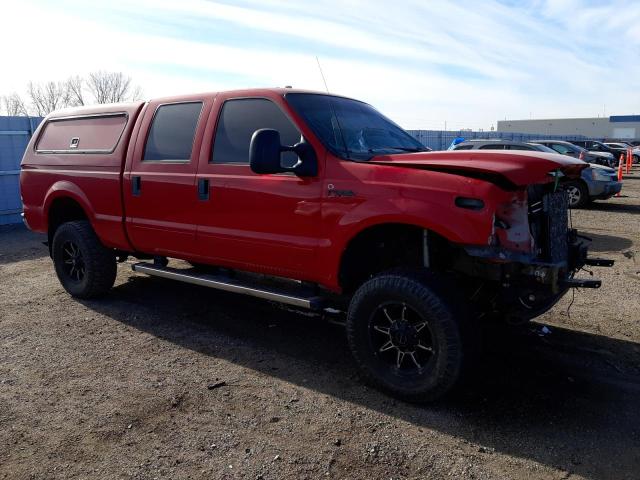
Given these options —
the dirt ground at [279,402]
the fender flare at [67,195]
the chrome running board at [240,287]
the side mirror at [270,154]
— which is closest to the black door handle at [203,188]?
the chrome running board at [240,287]

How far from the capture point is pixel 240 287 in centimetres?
462

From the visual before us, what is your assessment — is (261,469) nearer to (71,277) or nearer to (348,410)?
(348,410)

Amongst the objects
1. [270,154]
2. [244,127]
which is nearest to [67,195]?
[244,127]

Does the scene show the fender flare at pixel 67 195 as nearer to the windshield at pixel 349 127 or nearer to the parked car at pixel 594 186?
the windshield at pixel 349 127

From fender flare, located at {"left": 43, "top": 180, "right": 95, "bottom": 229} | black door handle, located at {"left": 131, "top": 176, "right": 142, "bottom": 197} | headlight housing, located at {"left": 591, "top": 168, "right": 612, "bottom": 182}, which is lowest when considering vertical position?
headlight housing, located at {"left": 591, "top": 168, "right": 612, "bottom": 182}

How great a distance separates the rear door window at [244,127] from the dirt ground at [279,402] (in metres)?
1.61

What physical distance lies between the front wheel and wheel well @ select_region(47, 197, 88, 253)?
3.77 m

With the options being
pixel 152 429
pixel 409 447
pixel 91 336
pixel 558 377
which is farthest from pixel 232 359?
pixel 558 377

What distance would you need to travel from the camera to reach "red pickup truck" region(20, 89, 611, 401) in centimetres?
357

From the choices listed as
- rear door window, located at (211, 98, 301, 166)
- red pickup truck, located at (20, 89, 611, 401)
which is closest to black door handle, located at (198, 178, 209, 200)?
red pickup truck, located at (20, 89, 611, 401)

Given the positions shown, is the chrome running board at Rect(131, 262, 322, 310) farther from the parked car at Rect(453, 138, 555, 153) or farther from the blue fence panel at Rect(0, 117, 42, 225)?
the blue fence panel at Rect(0, 117, 42, 225)

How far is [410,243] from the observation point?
425cm

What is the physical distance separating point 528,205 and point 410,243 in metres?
0.90

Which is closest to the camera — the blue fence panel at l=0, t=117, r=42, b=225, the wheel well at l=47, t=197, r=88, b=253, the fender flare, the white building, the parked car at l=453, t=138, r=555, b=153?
the fender flare
